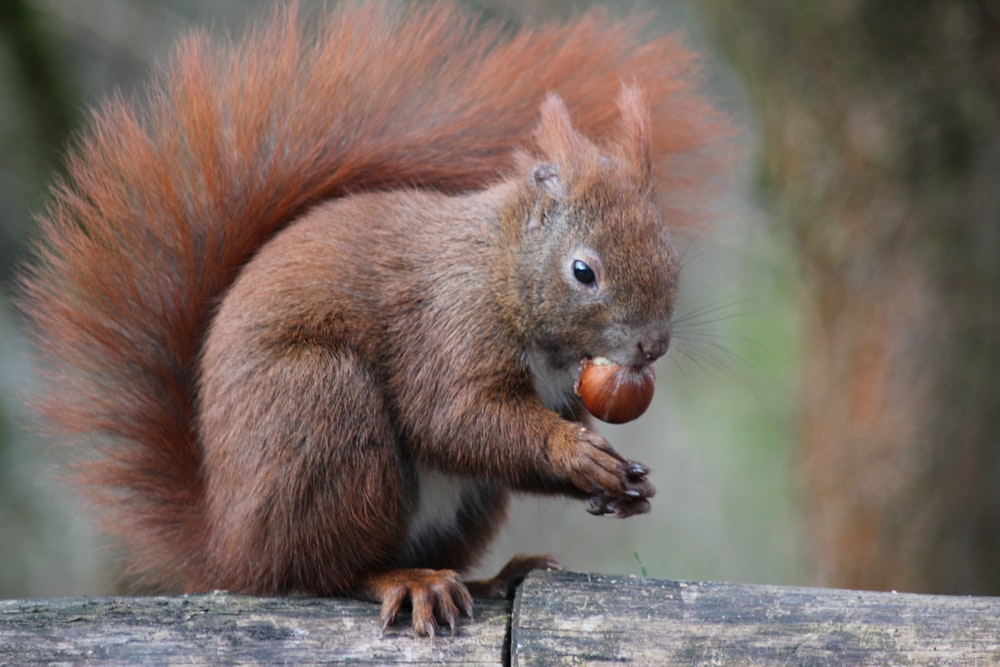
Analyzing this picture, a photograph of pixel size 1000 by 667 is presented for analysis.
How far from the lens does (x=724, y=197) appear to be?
113 inches

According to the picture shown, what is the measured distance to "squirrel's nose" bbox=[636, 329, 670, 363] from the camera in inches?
87.2

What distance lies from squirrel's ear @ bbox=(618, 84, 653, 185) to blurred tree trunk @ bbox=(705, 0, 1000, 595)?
1.63m

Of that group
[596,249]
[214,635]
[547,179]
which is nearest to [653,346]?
[596,249]

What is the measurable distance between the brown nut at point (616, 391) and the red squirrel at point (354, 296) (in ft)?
0.12

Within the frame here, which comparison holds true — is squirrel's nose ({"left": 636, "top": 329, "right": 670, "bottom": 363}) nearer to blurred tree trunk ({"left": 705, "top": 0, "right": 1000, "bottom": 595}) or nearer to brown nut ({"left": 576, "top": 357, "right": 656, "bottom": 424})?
brown nut ({"left": 576, "top": 357, "right": 656, "bottom": 424})

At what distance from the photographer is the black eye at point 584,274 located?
228cm

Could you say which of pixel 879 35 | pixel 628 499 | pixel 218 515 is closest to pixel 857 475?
pixel 879 35

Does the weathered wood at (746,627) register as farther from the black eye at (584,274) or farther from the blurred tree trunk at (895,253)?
the blurred tree trunk at (895,253)

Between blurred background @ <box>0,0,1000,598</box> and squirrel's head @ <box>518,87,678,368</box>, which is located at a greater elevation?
blurred background @ <box>0,0,1000,598</box>

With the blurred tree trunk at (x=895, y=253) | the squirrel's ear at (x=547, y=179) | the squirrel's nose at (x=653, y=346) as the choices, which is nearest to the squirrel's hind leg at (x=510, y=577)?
the squirrel's nose at (x=653, y=346)

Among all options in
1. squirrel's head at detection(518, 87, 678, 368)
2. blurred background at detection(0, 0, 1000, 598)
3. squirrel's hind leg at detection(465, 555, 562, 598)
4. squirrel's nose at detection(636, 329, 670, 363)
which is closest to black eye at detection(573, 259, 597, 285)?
squirrel's head at detection(518, 87, 678, 368)

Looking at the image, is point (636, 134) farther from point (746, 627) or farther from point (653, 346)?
point (746, 627)

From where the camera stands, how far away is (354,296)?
2320mm

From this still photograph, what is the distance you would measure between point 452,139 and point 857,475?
2249mm
